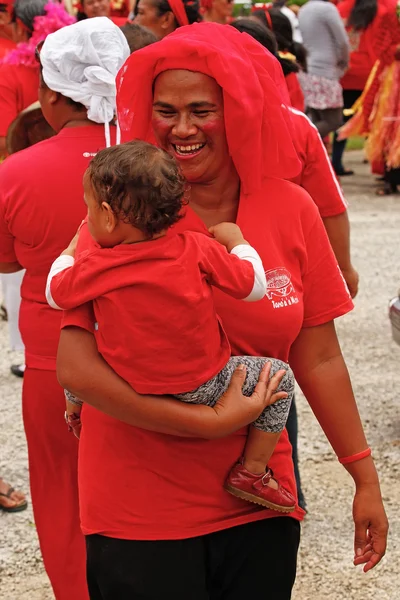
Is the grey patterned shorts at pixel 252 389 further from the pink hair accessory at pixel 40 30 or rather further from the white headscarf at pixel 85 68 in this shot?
the pink hair accessory at pixel 40 30

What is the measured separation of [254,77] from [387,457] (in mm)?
3263

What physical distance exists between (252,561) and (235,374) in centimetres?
46

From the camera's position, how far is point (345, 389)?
8.28ft

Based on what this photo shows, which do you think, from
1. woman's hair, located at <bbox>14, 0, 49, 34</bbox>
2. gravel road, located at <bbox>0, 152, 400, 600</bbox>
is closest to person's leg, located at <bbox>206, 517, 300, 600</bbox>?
gravel road, located at <bbox>0, 152, 400, 600</bbox>

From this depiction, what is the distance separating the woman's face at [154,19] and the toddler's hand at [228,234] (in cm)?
358

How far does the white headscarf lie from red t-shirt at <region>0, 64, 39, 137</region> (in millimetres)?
1854

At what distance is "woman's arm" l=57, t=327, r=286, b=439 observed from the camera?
2.11 metres

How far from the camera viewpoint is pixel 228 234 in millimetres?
2283

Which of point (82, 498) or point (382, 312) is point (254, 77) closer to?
point (82, 498)

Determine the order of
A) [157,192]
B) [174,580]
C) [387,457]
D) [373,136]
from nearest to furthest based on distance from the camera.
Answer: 1. [157,192]
2. [174,580]
3. [387,457]
4. [373,136]

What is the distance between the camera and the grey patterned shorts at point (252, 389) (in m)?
2.17

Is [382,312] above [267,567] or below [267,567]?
below

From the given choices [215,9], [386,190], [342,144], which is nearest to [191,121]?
[215,9]

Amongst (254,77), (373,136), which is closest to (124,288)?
(254,77)
